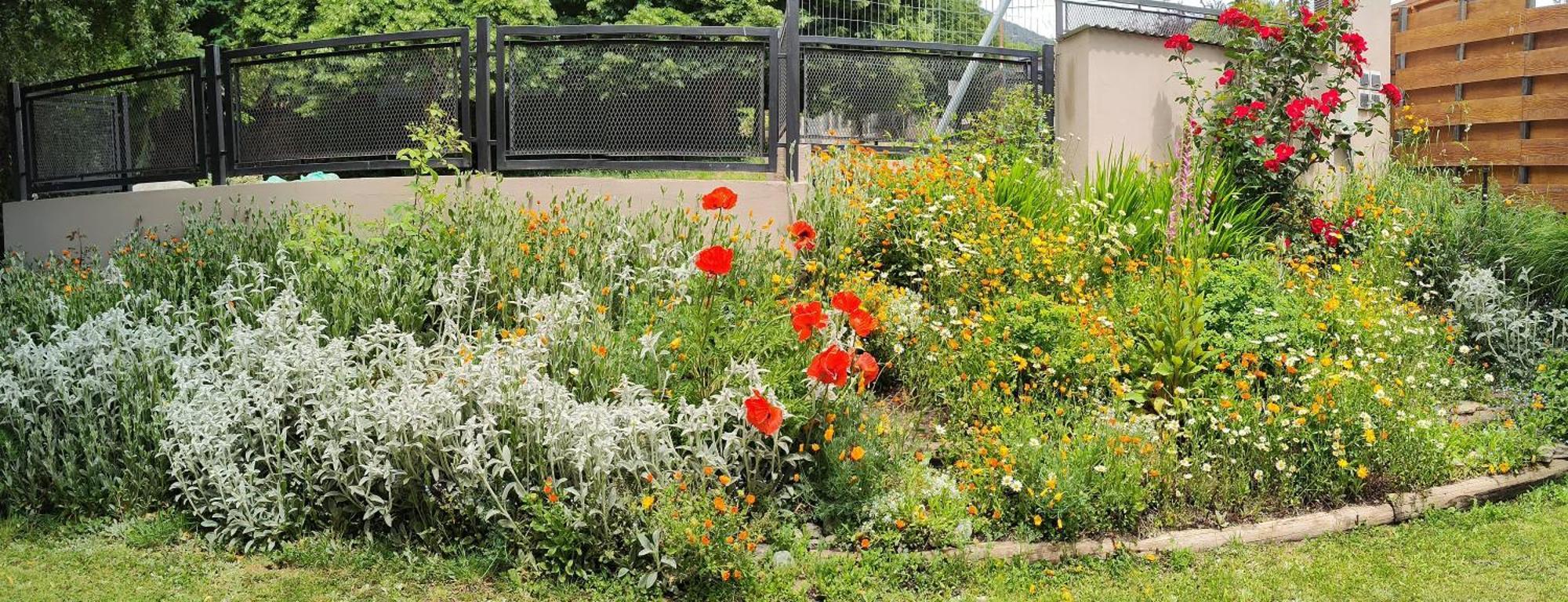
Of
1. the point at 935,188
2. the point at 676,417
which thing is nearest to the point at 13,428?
the point at 676,417

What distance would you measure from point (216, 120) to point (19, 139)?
9.95ft

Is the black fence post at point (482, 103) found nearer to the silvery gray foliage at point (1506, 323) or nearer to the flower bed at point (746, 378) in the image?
the flower bed at point (746, 378)

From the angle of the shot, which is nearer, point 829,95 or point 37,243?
point 829,95

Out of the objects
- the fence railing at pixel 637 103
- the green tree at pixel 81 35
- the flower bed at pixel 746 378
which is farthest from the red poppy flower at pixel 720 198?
the green tree at pixel 81 35

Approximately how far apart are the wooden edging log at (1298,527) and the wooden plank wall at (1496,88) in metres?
3.90

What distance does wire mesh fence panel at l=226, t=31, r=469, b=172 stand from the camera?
7.11 metres

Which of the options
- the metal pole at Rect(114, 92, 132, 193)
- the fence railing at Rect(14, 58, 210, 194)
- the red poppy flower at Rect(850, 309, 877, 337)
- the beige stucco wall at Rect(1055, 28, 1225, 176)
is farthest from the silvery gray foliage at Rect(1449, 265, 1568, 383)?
the metal pole at Rect(114, 92, 132, 193)

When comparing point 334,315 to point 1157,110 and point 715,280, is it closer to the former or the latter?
point 715,280

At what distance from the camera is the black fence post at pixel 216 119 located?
25.2 ft

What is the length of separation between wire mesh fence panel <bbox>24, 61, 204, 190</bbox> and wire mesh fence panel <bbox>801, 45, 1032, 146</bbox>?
4.31 meters

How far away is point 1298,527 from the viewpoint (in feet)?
14.0

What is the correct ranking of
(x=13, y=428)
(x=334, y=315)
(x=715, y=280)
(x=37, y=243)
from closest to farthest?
(x=715, y=280), (x=13, y=428), (x=334, y=315), (x=37, y=243)

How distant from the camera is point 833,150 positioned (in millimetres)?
7219

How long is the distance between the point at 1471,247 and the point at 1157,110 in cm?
242
